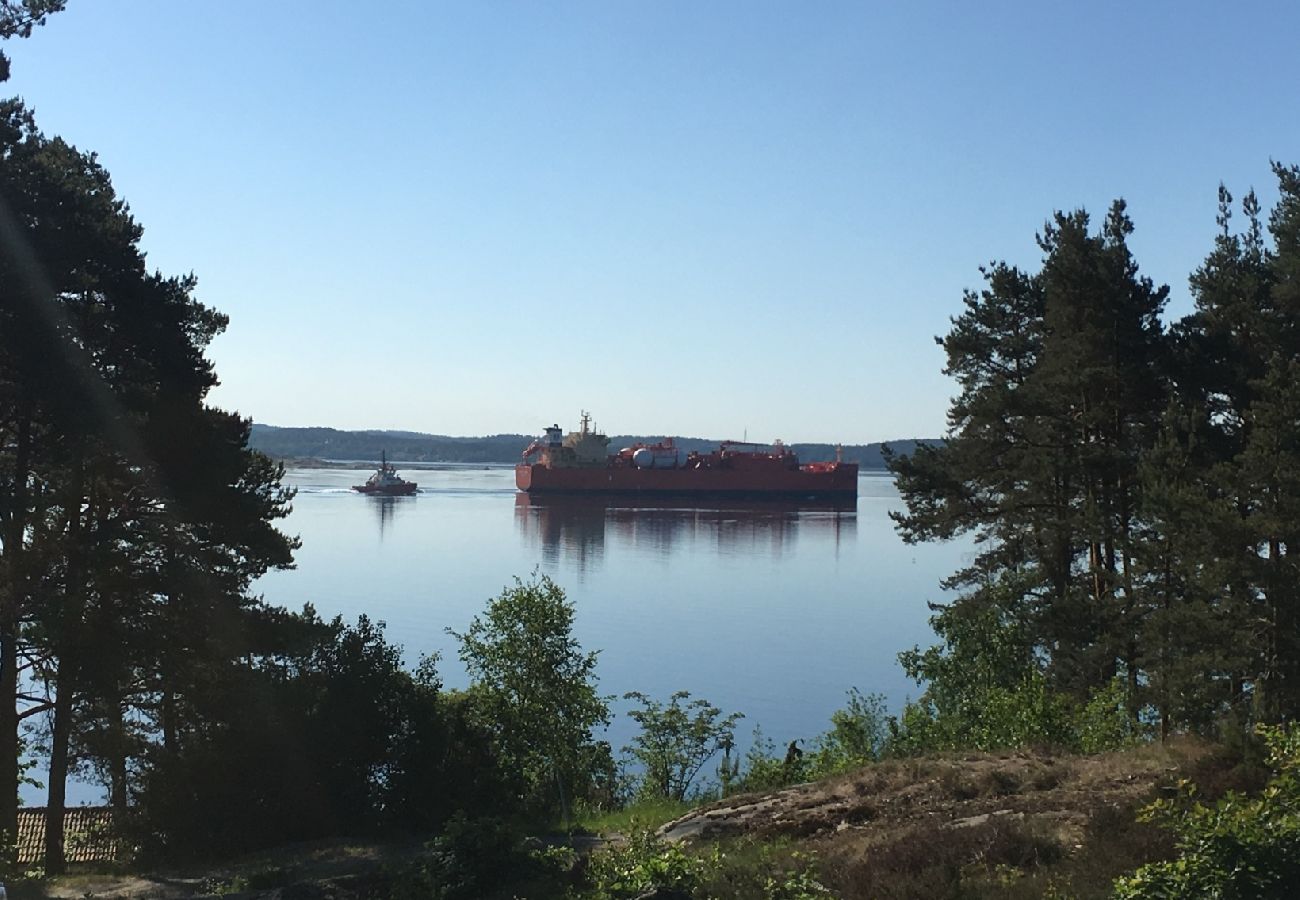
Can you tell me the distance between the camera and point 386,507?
268 ft

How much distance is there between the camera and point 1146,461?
13391mm

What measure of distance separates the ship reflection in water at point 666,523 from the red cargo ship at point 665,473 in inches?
36.0

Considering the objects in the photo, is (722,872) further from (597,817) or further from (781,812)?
(597,817)

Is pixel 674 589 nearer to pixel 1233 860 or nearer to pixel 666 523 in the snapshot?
pixel 666 523

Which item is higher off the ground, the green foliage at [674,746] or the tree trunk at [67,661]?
the tree trunk at [67,661]

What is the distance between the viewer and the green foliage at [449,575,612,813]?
45.5ft

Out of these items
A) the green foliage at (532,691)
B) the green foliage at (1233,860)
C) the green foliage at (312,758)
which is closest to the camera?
the green foliage at (1233,860)

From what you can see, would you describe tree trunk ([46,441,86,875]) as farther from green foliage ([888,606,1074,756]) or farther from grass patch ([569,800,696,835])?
green foliage ([888,606,1074,756])

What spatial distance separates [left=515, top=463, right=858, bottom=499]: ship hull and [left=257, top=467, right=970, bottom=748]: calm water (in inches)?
469

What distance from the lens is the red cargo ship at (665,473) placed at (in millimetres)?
89500

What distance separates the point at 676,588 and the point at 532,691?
25.8 m

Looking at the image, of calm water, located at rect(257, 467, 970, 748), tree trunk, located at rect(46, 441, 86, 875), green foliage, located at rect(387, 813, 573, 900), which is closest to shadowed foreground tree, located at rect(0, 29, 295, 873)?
tree trunk, located at rect(46, 441, 86, 875)

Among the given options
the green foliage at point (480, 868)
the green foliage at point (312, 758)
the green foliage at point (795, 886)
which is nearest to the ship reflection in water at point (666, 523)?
the green foliage at point (312, 758)

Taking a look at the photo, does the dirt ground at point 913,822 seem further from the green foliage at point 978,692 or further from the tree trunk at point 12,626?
the green foliage at point 978,692
